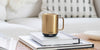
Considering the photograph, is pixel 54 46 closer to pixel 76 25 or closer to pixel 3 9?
pixel 76 25

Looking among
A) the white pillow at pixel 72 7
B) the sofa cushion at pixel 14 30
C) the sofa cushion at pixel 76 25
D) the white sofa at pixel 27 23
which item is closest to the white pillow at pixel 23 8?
the white sofa at pixel 27 23

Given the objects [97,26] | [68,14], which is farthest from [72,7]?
[97,26]

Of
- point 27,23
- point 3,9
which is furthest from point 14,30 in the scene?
point 3,9

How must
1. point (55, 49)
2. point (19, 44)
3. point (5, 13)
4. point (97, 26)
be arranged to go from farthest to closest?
point (5, 13), point (97, 26), point (19, 44), point (55, 49)

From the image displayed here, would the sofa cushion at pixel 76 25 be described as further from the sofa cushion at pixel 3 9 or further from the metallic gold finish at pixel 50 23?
the metallic gold finish at pixel 50 23

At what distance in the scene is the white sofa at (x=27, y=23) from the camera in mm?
1930

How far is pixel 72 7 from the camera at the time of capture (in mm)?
2488

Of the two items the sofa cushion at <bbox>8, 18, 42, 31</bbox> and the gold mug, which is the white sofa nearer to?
the sofa cushion at <bbox>8, 18, 42, 31</bbox>

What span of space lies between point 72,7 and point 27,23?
596mm

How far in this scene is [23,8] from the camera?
245 centimetres

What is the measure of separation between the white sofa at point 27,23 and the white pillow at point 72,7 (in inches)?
6.0

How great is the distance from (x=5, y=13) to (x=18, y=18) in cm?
15

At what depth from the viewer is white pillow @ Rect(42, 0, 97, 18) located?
8.07 feet

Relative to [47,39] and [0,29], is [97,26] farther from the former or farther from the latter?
[47,39]
